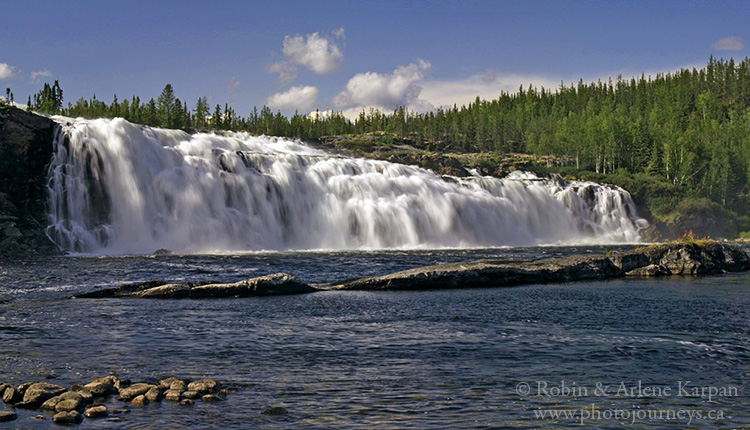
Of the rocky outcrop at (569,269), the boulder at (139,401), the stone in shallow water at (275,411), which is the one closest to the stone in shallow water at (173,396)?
the boulder at (139,401)

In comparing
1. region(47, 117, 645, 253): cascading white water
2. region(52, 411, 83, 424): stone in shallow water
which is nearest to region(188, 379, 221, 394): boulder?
region(52, 411, 83, 424): stone in shallow water

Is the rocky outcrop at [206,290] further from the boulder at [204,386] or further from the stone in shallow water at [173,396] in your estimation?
the stone in shallow water at [173,396]

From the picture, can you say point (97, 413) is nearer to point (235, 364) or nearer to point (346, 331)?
point (235, 364)

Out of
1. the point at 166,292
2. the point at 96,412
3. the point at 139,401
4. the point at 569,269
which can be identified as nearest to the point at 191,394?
the point at 139,401

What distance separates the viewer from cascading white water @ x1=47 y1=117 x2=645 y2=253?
48.3 meters

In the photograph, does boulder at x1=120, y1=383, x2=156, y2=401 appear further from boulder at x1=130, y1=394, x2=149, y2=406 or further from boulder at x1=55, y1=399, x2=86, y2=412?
boulder at x1=55, y1=399, x2=86, y2=412

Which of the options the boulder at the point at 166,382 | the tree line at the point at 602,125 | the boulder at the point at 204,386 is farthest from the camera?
the tree line at the point at 602,125

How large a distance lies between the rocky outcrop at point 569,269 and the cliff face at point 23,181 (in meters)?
29.8

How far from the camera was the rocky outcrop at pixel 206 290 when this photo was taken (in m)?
21.4

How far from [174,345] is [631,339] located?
10975mm

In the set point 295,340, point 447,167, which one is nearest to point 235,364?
Result: point 295,340

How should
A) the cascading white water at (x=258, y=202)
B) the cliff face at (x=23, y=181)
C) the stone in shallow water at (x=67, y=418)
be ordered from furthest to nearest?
the cascading white water at (x=258, y=202), the cliff face at (x=23, y=181), the stone in shallow water at (x=67, y=418)

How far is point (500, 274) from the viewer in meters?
24.8

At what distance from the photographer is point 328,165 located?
62.8m
